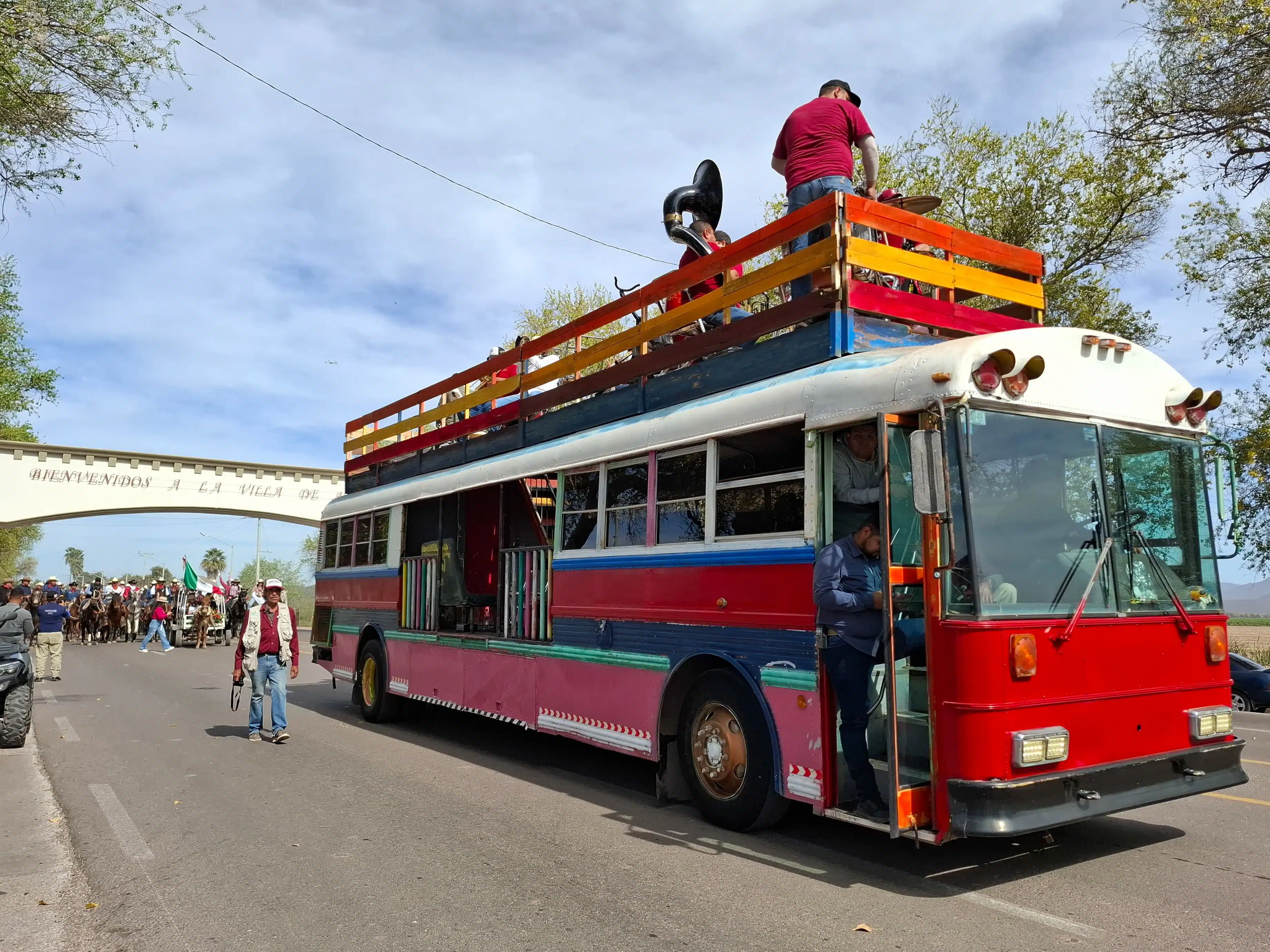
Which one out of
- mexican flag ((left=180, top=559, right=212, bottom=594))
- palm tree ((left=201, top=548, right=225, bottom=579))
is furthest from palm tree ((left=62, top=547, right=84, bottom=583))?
mexican flag ((left=180, top=559, right=212, bottom=594))

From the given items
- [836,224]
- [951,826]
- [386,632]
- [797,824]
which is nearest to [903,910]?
[951,826]

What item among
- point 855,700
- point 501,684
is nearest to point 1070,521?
point 855,700

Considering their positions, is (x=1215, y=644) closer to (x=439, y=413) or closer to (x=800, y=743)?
(x=800, y=743)

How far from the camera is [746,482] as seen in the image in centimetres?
627

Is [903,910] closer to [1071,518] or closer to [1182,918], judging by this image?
[1182,918]

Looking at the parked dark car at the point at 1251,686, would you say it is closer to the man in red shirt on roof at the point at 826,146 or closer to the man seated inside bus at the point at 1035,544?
the man in red shirt on roof at the point at 826,146

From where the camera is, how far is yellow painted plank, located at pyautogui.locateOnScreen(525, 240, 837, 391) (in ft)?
20.1

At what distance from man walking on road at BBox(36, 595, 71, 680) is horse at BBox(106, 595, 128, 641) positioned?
16693 mm

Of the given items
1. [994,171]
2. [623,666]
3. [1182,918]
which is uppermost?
[994,171]

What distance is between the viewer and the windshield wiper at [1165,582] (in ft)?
18.0

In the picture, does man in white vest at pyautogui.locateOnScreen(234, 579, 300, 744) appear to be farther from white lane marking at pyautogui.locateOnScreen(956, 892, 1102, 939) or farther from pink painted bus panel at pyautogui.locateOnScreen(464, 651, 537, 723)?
white lane marking at pyautogui.locateOnScreen(956, 892, 1102, 939)

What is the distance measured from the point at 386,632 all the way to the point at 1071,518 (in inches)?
333

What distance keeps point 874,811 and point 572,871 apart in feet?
5.48

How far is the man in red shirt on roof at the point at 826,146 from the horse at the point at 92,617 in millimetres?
32416
